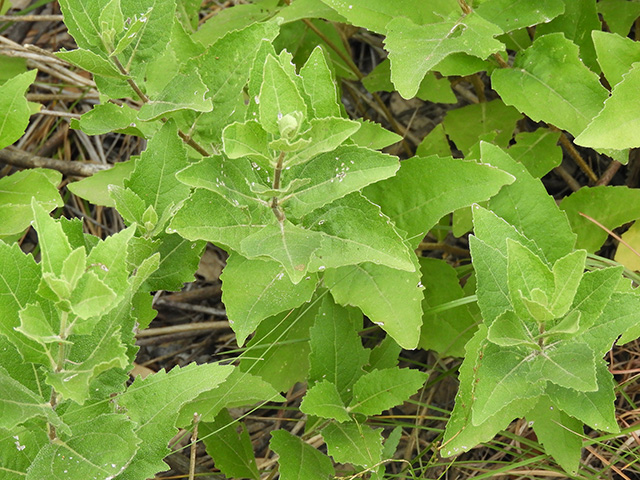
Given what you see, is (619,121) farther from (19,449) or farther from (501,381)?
(19,449)

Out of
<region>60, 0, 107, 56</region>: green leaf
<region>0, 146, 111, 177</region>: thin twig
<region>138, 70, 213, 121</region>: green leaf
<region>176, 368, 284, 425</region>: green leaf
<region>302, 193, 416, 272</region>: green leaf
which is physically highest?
<region>60, 0, 107, 56</region>: green leaf

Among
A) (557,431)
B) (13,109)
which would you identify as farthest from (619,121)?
(13,109)

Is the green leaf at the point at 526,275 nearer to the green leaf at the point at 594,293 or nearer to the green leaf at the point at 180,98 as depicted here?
the green leaf at the point at 594,293

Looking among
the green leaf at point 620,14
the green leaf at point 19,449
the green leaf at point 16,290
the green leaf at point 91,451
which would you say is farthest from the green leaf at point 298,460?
the green leaf at point 620,14

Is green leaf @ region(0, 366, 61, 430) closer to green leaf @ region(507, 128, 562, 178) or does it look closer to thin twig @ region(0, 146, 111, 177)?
thin twig @ region(0, 146, 111, 177)

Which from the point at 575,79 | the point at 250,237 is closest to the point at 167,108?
the point at 250,237

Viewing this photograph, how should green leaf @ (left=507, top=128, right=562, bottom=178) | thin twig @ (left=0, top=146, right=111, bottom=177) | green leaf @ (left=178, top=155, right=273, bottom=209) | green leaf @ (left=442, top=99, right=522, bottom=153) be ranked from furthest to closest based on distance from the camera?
thin twig @ (left=0, top=146, right=111, bottom=177) < green leaf @ (left=442, top=99, right=522, bottom=153) < green leaf @ (left=507, top=128, right=562, bottom=178) < green leaf @ (left=178, top=155, right=273, bottom=209)

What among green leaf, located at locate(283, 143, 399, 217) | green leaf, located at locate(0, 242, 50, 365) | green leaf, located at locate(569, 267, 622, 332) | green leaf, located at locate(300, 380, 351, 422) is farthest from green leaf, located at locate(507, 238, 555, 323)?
green leaf, located at locate(0, 242, 50, 365)
